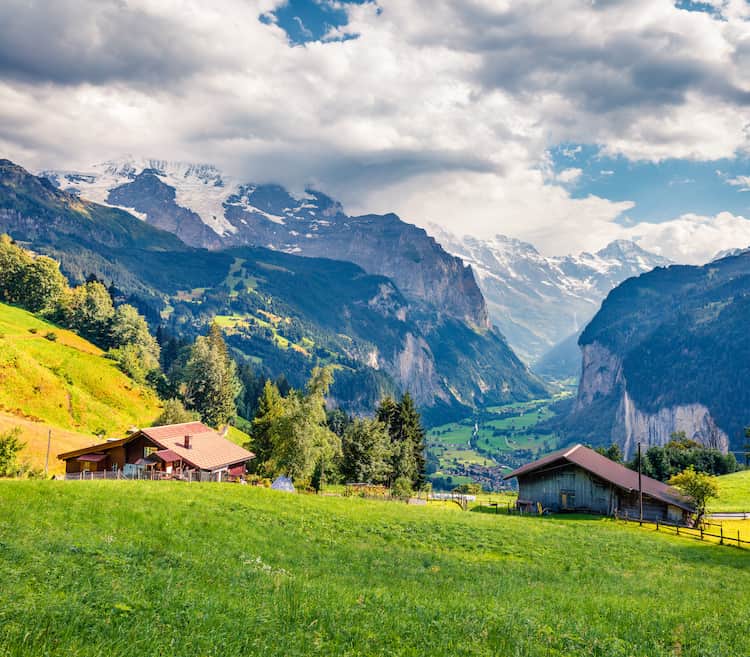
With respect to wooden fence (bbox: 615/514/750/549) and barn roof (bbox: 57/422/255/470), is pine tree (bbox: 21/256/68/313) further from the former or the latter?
wooden fence (bbox: 615/514/750/549)

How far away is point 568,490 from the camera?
72.6m

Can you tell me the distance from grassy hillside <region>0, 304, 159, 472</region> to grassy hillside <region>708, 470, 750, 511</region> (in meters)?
86.1

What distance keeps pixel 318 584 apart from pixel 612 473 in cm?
6080

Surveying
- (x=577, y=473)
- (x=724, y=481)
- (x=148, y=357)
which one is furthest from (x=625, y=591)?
(x=148, y=357)

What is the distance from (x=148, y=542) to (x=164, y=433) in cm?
4788

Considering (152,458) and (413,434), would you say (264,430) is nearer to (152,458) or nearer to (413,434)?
(152,458)

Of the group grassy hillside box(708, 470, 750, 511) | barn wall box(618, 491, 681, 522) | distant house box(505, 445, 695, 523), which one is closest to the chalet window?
distant house box(505, 445, 695, 523)

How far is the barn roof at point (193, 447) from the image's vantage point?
67500 millimetres

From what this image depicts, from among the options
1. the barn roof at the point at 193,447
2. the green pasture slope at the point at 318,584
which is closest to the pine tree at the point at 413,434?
the barn roof at the point at 193,447

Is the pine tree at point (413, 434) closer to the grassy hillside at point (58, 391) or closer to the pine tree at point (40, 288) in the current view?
the grassy hillside at point (58, 391)

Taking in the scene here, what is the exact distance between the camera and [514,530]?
42.4m

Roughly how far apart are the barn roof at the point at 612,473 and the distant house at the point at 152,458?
126 feet

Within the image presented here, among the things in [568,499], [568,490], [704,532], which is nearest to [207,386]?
[568,490]

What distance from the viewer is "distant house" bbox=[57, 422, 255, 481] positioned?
212 ft
